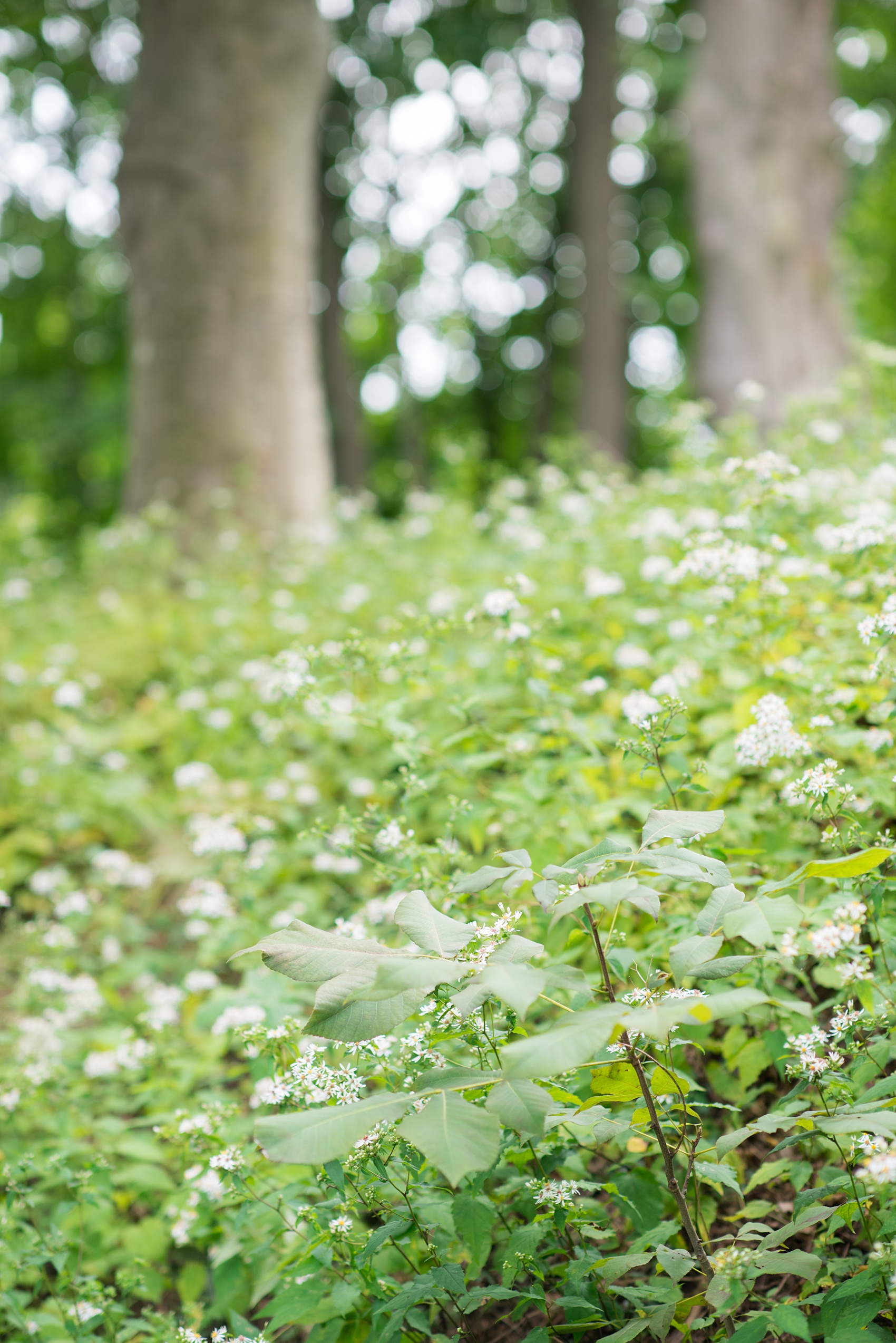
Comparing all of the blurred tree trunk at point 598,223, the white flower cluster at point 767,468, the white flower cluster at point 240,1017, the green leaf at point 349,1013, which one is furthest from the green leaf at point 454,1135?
the blurred tree trunk at point 598,223

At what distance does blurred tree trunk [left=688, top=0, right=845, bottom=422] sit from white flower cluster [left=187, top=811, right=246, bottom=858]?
629 centimetres

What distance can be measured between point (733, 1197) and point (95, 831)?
114 inches

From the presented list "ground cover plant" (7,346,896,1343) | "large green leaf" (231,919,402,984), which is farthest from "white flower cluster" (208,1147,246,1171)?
"large green leaf" (231,919,402,984)

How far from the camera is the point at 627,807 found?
2.31 metres

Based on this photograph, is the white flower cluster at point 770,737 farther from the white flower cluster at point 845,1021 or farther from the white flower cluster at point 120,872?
the white flower cluster at point 120,872

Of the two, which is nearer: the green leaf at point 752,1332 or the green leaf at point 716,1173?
the green leaf at point 752,1332

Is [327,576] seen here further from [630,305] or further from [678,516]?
[630,305]

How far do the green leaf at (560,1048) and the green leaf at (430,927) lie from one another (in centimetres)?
19

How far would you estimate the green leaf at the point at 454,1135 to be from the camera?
1.06m

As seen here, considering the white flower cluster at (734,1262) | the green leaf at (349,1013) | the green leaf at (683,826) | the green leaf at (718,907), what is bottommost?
the white flower cluster at (734,1262)

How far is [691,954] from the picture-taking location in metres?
1.27

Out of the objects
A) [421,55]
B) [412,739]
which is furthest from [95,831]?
[421,55]

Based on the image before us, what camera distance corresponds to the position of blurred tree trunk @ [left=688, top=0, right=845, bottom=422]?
24.9ft

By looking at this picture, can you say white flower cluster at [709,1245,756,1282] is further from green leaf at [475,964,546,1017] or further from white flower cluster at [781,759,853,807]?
white flower cluster at [781,759,853,807]
